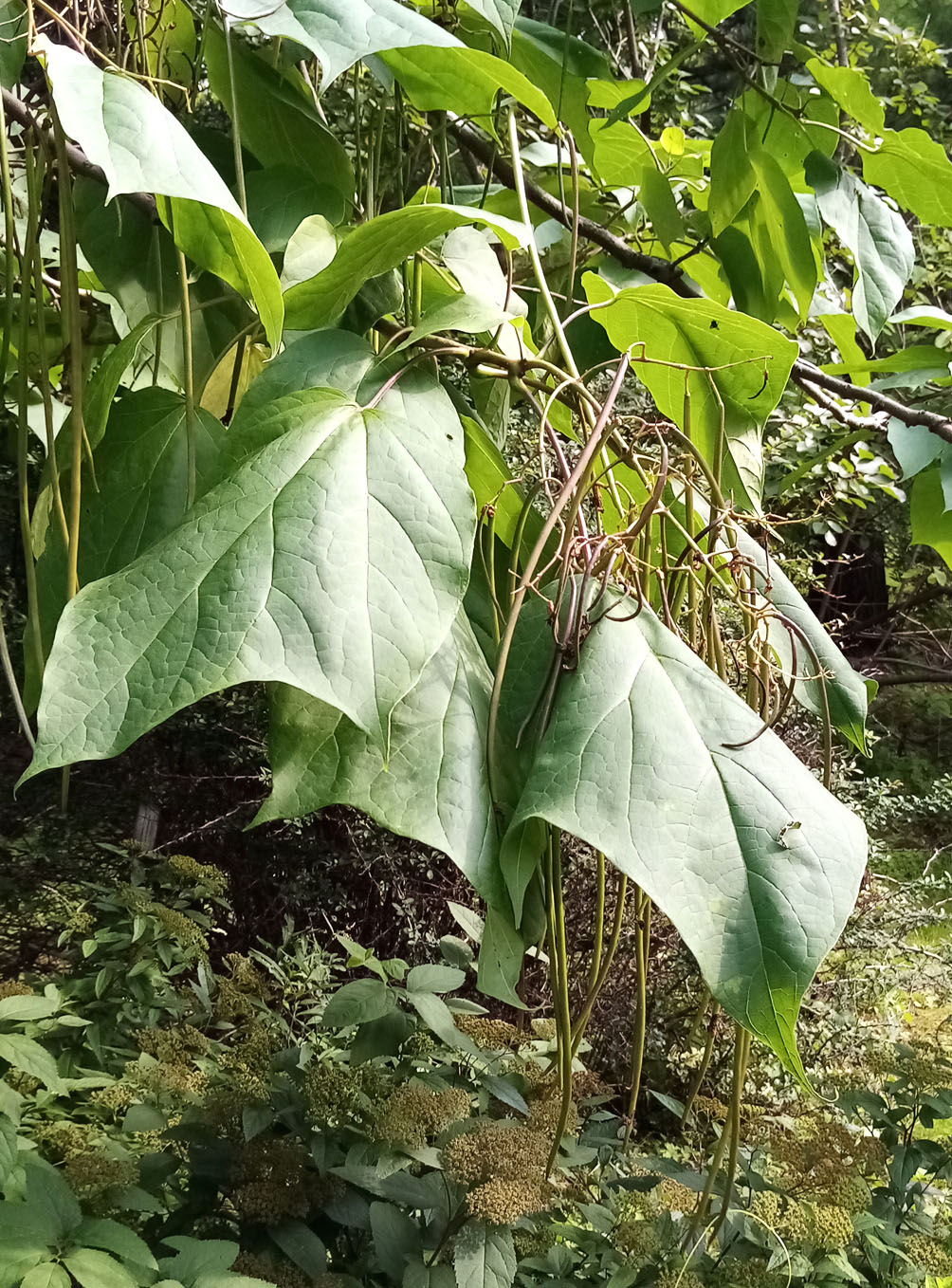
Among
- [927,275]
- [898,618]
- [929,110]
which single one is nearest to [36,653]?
[927,275]

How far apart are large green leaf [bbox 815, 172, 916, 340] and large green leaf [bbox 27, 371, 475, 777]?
273 mm

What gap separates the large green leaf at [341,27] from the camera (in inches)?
7.9

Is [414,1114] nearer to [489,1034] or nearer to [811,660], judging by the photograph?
[489,1034]

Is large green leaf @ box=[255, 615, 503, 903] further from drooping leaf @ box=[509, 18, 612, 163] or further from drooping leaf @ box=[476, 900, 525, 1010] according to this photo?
drooping leaf @ box=[509, 18, 612, 163]

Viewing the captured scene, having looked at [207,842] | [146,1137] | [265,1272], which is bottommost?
[207,842]

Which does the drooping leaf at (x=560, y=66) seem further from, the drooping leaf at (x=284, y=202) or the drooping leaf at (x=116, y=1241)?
the drooping leaf at (x=116, y=1241)

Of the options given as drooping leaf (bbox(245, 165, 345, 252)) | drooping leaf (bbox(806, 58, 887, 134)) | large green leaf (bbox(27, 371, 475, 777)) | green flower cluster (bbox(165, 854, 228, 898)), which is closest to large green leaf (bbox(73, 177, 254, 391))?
drooping leaf (bbox(245, 165, 345, 252))

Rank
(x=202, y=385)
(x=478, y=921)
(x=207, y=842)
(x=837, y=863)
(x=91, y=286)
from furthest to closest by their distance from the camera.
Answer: (x=207, y=842) → (x=478, y=921) → (x=91, y=286) → (x=202, y=385) → (x=837, y=863)

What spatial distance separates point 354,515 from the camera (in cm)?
19

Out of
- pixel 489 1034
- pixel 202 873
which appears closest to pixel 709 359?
pixel 489 1034

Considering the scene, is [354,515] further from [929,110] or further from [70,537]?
[929,110]

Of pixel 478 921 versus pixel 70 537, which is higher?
pixel 70 537

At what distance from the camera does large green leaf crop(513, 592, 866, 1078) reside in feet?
0.56

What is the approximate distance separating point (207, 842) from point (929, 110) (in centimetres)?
211
